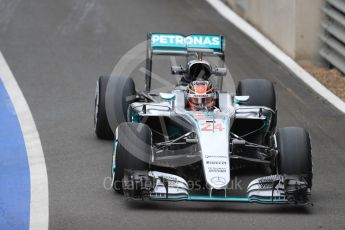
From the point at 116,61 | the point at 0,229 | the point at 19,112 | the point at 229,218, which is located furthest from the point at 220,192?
the point at 116,61

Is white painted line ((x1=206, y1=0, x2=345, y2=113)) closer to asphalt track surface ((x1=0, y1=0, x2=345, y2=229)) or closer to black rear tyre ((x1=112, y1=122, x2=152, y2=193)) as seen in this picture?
asphalt track surface ((x1=0, y1=0, x2=345, y2=229))

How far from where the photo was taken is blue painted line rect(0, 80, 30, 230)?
1064 centimetres

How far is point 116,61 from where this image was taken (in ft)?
62.6

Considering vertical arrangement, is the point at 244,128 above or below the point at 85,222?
above

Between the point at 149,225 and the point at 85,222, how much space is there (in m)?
0.62

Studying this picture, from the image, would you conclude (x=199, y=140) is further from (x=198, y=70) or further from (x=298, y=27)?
(x=298, y=27)

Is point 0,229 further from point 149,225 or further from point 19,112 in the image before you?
point 19,112

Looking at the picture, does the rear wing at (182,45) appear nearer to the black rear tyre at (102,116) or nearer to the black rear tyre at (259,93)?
the black rear tyre at (259,93)

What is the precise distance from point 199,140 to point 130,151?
0.80 meters

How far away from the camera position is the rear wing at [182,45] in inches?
535

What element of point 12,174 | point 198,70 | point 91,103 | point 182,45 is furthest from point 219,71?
point 91,103

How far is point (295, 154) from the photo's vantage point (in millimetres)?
11477

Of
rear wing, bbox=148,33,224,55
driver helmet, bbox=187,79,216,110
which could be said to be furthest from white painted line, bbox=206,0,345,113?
driver helmet, bbox=187,79,216,110

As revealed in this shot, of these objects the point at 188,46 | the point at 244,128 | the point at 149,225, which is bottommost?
the point at 149,225
